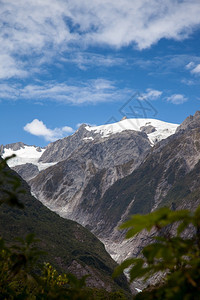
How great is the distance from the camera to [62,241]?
13312 centimetres

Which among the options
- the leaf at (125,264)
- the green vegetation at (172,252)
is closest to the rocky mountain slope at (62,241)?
the leaf at (125,264)

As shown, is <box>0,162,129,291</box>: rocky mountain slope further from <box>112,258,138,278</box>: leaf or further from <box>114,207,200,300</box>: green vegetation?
<box>114,207,200,300</box>: green vegetation

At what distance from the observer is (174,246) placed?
388cm

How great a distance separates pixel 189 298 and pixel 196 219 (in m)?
0.86

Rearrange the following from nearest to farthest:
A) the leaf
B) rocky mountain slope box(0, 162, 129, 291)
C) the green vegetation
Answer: the green vegetation
the leaf
rocky mountain slope box(0, 162, 129, 291)

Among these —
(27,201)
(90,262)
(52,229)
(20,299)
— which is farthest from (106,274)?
(20,299)

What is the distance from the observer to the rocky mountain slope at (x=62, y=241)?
106m

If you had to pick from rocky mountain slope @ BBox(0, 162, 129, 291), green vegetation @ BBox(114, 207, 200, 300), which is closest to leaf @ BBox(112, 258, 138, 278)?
green vegetation @ BBox(114, 207, 200, 300)

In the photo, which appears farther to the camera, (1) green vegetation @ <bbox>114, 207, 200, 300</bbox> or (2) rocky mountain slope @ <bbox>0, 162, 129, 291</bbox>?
(2) rocky mountain slope @ <bbox>0, 162, 129, 291</bbox>

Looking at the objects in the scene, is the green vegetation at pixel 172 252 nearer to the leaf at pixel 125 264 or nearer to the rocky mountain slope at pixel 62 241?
the leaf at pixel 125 264

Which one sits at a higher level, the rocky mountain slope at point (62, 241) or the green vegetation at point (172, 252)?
the rocky mountain slope at point (62, 241)

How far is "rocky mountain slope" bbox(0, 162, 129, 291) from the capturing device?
10569 centimetres

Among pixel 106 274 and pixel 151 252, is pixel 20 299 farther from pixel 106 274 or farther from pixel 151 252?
pixel 106 274

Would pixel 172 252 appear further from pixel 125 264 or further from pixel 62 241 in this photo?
pixel 62 241
